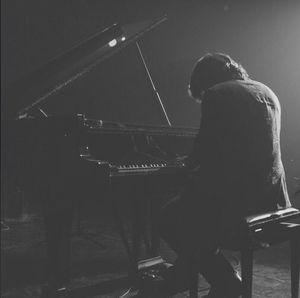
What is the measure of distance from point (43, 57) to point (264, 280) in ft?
13.3

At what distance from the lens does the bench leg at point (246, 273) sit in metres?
2.12

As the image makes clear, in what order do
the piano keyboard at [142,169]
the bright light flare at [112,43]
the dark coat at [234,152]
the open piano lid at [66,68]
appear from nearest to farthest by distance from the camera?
the dark coat at [234,152]
the piano keyboard at [142,169]
the open piano lid at [66,68]
the bright light flare at [112,43]

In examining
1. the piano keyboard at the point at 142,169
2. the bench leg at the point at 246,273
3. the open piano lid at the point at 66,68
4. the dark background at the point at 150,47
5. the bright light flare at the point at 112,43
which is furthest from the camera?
the dark background at the point at 150,47

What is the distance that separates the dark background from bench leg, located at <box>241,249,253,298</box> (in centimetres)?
346

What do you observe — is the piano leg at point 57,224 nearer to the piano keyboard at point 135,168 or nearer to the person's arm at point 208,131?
the piano keyboard at point 135,168

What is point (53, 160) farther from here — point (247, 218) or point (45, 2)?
point (45, 2)

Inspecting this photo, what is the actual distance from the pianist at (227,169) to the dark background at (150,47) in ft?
10.6

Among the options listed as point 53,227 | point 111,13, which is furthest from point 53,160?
point 111,13

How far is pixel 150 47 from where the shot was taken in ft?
19.4

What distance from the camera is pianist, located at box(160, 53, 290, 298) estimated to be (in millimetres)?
2227

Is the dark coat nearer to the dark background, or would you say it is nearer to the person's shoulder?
the person's shoulder

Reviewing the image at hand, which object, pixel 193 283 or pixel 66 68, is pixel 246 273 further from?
pixel 66 68

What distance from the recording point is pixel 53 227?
2592 mm

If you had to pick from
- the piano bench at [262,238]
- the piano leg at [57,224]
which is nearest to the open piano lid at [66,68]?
the piano leg at [57,224]
